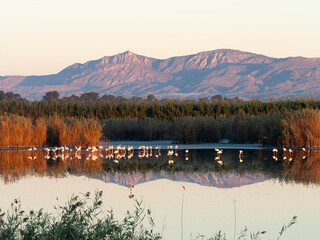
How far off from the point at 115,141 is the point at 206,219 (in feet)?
64.9

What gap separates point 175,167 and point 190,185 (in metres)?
3.70

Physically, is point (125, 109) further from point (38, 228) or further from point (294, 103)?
point (38, 228)

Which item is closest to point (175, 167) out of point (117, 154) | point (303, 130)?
point (117, 154)

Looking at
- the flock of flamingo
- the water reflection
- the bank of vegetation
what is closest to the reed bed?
the bank of vegetation

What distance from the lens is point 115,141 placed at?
29.3 metres

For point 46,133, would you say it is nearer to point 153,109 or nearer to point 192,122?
point 192,122

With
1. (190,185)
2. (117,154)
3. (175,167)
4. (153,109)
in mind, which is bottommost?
(190,185)

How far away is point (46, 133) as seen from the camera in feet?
84.3

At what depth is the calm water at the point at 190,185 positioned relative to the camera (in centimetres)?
971

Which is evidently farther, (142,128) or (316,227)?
(142,128)

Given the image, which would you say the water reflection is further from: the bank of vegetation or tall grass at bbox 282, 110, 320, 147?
the bank of vegetation

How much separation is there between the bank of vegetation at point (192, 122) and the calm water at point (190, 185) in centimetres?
230

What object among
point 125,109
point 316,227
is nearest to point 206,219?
point 316,227

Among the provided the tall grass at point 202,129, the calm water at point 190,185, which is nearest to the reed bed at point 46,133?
the tall grass at point 202,129
